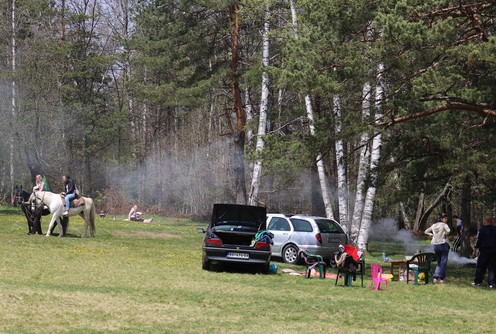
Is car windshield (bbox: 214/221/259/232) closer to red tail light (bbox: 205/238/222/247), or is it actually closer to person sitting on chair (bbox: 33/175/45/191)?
red tail light (bbox: 205/238/222/247)

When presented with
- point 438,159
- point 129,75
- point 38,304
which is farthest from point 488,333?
point 129,75

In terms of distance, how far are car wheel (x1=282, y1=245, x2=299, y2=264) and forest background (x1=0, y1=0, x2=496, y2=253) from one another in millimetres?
2598

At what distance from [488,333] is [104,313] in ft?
20.0

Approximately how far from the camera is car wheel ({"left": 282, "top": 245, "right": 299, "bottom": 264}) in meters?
25.3

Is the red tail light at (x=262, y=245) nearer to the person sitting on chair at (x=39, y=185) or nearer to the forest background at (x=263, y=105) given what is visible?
the forest background at (x=263, y=105)

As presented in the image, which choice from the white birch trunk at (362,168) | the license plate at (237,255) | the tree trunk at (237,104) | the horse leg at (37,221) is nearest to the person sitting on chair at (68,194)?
the horse leg at (37,221)

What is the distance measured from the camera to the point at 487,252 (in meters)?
21.0

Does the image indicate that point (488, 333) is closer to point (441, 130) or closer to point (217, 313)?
point (217, 313)

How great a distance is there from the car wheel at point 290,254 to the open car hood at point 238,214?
3133mm

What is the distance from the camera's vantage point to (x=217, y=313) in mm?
13617

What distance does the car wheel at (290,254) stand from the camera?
25344 millimetres

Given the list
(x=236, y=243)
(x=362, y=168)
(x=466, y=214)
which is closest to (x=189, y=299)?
(x=236, y=243)

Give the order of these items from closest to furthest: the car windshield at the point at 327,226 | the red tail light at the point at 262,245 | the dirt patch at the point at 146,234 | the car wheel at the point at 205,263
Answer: the red tail light at the point at 262,245
the car wheel at the point at 205,263
the car windshield at the point at 327,226
the dirt patch at the point at 146,234

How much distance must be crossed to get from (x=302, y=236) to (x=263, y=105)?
15153 mm
